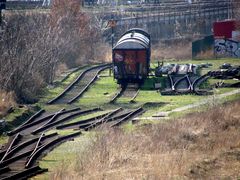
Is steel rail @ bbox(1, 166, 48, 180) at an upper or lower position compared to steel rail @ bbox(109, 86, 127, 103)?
lower

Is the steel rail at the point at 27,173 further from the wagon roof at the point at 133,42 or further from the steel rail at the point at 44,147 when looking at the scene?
the wagon roof at the point at 133,42

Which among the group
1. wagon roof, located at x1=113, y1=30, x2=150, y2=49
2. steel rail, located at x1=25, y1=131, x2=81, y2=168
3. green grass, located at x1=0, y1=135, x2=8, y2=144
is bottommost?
green grass, located at x1=0, y1=135, x2=8, y2=144

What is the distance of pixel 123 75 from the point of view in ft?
127

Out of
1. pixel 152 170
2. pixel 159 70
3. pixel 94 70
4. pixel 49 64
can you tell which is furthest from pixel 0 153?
pixel 94 70

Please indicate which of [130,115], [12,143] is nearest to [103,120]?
[130,115]

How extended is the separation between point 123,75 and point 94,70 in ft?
28.3

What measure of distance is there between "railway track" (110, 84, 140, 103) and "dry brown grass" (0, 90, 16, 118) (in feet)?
16.3

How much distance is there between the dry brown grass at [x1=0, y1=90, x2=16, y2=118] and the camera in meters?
28.7

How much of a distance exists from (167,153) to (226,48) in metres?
39.2

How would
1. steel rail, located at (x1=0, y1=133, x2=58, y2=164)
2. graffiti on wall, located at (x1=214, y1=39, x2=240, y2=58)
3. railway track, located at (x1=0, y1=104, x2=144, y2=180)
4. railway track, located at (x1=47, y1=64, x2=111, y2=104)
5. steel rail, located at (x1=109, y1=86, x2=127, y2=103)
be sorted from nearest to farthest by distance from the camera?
railway track, located at (x1=0, y1=104, x2=144, y2=180)
steel rail, located at (x1=0, y1=133, x2=58, y2=164)
steel rail, located at (x1=109, y1=86, x2=127, y2=103)
railway track, located at (x1=47, y1=64, x2=111, y2=104)
graffiti on wall, located at (x1=214, y1=39, x2=240, y2=58)

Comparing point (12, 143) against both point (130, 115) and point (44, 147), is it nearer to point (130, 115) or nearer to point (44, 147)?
point (44, 147)

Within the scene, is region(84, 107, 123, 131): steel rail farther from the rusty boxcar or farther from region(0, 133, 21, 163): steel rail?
the rusty boxcar

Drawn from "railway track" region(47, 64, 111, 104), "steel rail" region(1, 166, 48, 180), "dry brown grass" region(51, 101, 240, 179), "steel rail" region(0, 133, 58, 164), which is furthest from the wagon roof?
"steel rail" region(1, 166, 48, 180)

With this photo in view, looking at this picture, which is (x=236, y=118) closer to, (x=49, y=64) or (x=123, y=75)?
(x=123, y=75)
